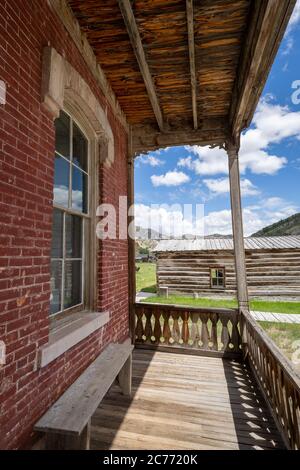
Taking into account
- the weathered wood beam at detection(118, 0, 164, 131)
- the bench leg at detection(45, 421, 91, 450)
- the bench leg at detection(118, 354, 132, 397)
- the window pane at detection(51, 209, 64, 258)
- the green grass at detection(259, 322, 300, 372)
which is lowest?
the green grass at detection(259, 322, 300, 372)

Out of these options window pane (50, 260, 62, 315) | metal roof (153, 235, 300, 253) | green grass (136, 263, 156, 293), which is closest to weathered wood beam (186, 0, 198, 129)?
window pane (50, 260, 62, 315)

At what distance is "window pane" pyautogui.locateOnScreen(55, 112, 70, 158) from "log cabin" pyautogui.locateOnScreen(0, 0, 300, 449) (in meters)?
0.02

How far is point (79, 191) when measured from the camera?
132 inches

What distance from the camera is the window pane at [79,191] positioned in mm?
3209

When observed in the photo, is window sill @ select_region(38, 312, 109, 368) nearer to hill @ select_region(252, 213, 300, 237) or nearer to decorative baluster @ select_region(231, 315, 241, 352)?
decorative baluster @ select_region(231, 315, 241, 352)

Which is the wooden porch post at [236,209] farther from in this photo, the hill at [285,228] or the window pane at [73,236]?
the hill at [285,228]

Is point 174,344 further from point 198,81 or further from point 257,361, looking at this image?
point 198,81

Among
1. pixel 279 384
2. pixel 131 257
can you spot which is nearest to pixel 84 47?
pixel 131 257

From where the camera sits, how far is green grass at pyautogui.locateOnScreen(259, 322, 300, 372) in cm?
645

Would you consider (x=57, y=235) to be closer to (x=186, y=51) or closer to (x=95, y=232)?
(x=95, y=232)

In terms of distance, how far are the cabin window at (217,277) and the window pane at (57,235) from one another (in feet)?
45.1

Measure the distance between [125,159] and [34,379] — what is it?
13.1 feet

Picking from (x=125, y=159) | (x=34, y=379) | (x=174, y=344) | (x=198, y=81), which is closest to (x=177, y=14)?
(x=198, y=81)

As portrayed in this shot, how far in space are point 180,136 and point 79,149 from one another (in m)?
2.49
